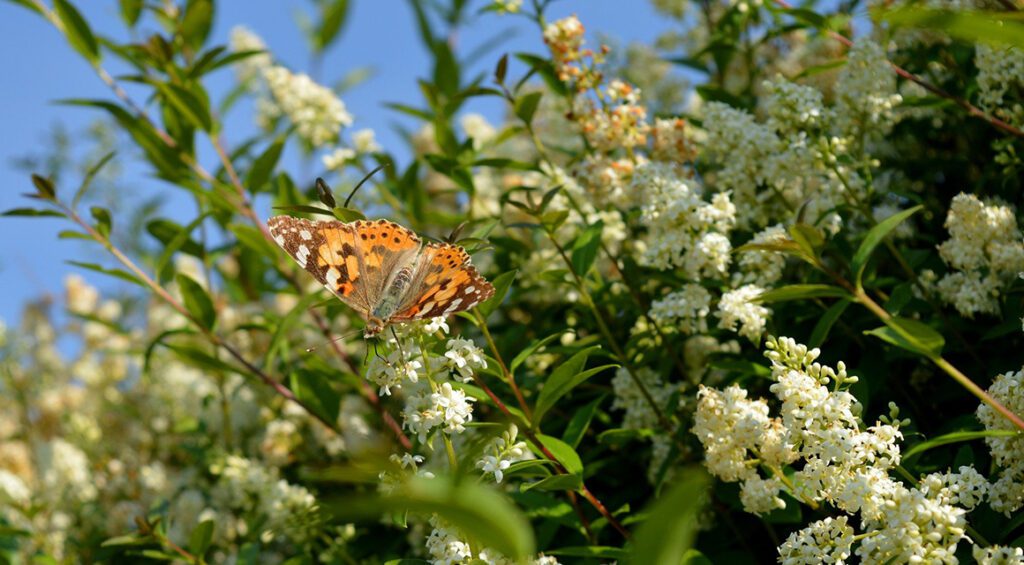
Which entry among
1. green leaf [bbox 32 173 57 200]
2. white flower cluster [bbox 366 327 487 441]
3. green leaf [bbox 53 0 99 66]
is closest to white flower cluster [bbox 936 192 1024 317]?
white flower cluster [bbox 366 327 487 441]

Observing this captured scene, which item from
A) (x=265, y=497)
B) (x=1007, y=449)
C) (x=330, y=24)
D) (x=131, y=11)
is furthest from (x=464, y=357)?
(x=330, y=24)

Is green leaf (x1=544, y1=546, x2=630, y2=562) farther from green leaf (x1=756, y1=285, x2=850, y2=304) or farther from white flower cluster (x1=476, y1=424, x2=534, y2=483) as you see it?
green leaf (x1=756, y1=285, x2=850, y2=304)

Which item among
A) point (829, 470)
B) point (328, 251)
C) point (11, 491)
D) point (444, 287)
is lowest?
point (829, 470)

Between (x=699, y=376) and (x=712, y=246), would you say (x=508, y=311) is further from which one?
(x=712, y=246)

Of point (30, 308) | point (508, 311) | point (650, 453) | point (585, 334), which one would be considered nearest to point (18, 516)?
point (30, 308)

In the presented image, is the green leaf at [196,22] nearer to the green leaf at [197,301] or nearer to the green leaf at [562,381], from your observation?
the green leaf at [197,301]

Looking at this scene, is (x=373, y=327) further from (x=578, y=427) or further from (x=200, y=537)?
(x=200, y=537)
